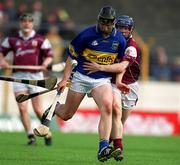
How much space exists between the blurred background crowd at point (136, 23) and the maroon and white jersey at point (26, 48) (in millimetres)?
8035

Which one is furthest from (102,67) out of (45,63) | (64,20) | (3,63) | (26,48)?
(64,20)

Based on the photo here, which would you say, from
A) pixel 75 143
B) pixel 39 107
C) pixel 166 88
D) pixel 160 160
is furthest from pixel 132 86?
pixel 166 88

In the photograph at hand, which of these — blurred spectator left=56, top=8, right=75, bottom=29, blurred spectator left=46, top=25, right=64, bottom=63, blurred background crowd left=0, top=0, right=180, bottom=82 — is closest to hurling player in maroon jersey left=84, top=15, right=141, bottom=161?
blurred background crowd left=0, top=0, right=180, bottom=82

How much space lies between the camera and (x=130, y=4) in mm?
30047

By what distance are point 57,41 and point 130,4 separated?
6.09 m

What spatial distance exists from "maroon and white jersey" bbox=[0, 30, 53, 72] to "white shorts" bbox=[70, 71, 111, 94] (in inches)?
170

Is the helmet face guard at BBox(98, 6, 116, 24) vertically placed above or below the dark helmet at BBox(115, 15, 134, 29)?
above

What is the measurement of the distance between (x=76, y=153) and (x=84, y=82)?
2.33 meters

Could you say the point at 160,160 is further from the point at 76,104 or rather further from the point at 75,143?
the point at 75,143

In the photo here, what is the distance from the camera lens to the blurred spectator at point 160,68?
25.5 metres

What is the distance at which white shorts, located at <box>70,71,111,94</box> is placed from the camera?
39.3ft

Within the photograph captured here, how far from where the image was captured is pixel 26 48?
1634 centimetres

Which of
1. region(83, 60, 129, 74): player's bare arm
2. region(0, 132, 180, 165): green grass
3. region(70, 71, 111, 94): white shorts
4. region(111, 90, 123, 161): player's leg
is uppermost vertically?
region(83, 60, 129, 74): player's bare arm

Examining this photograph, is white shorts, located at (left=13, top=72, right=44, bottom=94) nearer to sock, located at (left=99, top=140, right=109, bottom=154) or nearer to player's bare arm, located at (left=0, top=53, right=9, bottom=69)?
player's bare arm, located at (left=0, top=53, right=9, bottom=69)
